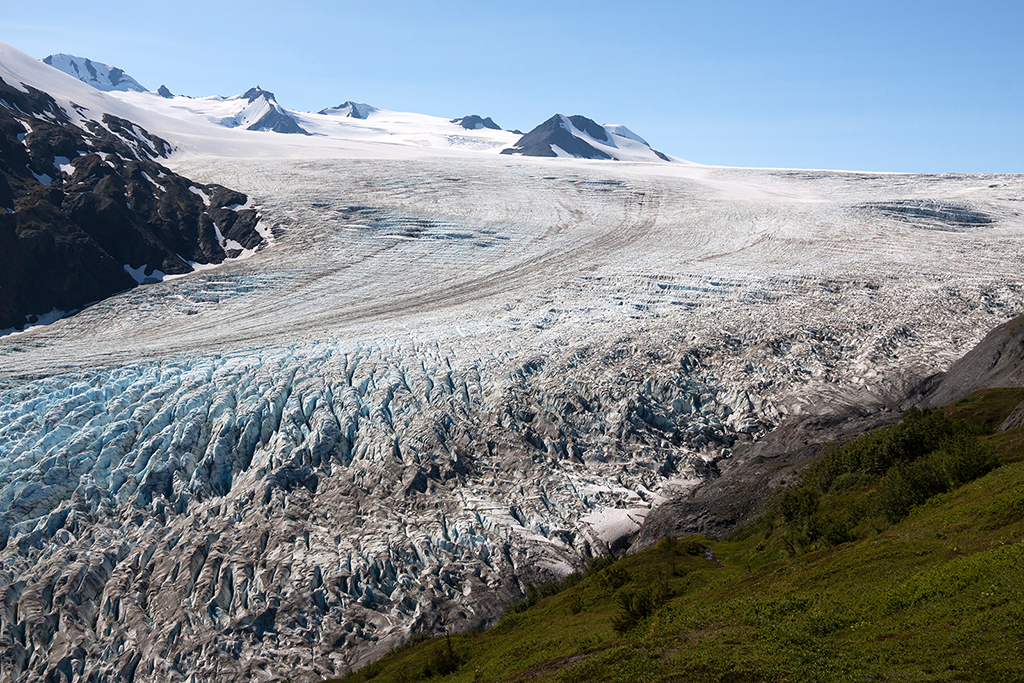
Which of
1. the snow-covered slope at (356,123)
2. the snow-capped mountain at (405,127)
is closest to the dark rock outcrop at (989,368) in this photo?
the snow-capped mountain at (405,127)

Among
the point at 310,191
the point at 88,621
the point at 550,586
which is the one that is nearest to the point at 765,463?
the point at 550,586

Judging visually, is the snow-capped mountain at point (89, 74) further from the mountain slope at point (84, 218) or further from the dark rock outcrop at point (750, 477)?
the dark rock outcrop at point (750, 477)

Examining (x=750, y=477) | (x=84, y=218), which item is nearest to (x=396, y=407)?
(x=750, y=477)

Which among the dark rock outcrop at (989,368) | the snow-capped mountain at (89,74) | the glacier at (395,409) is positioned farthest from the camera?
the snow-capped mountain at (89,74)

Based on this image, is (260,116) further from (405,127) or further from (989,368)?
(989,368)

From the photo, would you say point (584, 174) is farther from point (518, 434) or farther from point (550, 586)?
point (550, 586)
